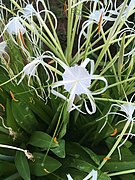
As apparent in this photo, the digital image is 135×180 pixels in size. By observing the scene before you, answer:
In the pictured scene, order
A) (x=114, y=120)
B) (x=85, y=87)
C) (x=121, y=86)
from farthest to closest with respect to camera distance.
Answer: (x=114, y=120) → (x=121, y=86) → (x=85, y=87)

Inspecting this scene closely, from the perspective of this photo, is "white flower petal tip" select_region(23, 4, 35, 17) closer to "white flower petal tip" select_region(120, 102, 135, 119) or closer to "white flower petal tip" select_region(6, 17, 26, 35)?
"white flower petal tip" select_region(6, 17, 26, 35)

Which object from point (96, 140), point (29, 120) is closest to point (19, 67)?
point (29, 120)

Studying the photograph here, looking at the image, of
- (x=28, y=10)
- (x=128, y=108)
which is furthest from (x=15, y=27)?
(x=128, y=108)

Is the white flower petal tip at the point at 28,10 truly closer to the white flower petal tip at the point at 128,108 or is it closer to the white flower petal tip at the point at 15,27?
the white flower petal tip at the point at 15,27

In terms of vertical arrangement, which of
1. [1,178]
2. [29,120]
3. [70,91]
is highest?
[70,91]

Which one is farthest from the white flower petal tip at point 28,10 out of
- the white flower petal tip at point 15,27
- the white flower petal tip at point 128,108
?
the white flower petal tip at point 128,108

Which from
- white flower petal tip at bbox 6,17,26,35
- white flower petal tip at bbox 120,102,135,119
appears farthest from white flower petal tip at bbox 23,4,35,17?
white flower petal tip at bbox 120,102,135,119

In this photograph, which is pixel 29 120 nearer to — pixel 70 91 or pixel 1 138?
pixel 1 138

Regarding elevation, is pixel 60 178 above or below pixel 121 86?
below

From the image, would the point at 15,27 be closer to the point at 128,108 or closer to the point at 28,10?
the point at 28,10
